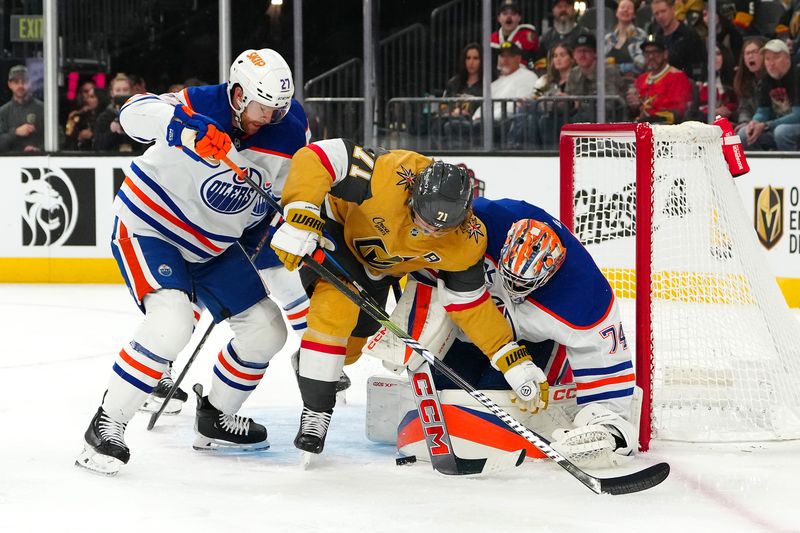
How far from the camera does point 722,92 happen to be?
20.6ft

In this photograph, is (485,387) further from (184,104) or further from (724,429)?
(184,104)

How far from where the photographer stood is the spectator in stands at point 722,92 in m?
6.27

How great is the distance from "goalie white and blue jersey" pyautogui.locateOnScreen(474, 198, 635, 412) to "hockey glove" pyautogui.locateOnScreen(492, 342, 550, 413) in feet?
0.33

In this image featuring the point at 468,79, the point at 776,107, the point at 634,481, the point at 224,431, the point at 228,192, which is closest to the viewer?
the point at 634,481

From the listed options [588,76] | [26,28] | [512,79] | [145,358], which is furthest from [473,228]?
[26,28]

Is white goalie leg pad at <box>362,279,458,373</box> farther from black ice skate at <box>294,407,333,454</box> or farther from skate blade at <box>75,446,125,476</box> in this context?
skate blade at <box>75,446,125,476</box>

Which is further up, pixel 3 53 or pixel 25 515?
pixel 3 53

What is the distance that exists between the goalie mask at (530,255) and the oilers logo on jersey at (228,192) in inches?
26.4

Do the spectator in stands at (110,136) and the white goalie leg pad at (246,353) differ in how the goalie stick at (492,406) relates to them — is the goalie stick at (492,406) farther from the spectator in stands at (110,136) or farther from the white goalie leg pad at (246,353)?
the spectator in stands at (110,136)

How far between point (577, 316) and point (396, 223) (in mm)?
507

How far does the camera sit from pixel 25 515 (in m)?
2.49

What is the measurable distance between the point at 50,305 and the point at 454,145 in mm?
2343

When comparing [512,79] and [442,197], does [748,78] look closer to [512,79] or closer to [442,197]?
[512,79]

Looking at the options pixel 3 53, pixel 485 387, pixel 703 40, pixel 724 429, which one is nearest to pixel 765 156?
pixel 703 40
